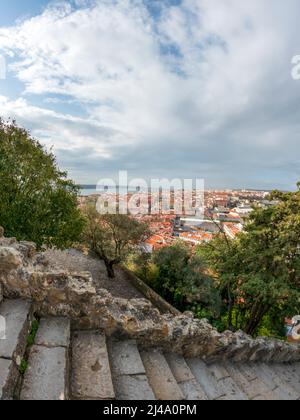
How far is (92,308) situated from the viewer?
2865 millimetres

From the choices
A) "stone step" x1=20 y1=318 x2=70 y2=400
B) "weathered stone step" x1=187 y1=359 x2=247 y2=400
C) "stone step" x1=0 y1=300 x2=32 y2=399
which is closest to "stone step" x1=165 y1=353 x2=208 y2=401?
"weathered stone step" x1=187 y1=359 x2=247 y2=400

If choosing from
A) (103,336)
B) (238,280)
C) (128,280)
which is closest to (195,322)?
(103,336)

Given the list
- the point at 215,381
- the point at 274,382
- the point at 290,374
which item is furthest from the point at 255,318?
the point at 215,381

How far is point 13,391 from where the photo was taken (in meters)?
1.83

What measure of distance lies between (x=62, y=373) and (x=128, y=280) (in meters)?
13.3

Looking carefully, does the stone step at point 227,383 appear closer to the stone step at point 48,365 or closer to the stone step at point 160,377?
the stone step at point 160,377

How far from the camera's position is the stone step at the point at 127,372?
2.32 m

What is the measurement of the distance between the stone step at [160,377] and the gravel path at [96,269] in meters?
9.81

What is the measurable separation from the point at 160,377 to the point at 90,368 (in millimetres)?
973

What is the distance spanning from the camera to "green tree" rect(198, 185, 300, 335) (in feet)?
25.6

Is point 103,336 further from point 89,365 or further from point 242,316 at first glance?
point 242,316

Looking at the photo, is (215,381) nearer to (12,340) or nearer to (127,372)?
(127,372)

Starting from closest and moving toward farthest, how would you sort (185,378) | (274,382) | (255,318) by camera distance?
(185,378), (274,382), (255,318)

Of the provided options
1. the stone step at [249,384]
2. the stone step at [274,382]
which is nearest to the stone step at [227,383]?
the stone step at [249,384]
